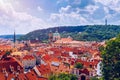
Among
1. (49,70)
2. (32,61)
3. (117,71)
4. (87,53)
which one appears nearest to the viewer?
(117,71)

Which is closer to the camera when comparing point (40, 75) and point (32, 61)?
point (40, 75)

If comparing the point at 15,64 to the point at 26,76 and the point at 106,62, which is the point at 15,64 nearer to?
the point at 26,76

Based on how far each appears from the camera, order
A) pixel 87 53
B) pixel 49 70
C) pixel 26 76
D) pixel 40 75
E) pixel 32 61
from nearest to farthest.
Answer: pixel 26 76
pixel 40 75
pixel 49 70
pixel 32 61
pixel 87 53

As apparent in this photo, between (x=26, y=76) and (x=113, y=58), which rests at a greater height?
(x=113, y=58)

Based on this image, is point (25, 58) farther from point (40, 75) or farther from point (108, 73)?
point (108, 73)

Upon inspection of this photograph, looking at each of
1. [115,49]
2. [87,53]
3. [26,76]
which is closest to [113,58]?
[115,49]

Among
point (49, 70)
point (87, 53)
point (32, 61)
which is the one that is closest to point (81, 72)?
point (49, 70)
